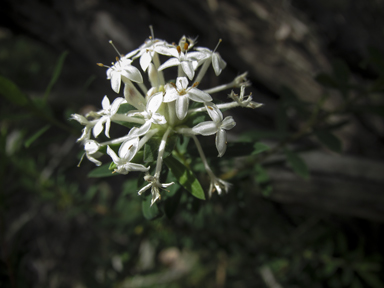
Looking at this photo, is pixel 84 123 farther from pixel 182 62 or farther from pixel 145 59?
pixel 182 62

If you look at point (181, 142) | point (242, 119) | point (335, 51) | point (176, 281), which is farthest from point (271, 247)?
point (335, 51)

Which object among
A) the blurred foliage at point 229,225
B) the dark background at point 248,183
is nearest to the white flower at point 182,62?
the blurred foliage at point 229,225

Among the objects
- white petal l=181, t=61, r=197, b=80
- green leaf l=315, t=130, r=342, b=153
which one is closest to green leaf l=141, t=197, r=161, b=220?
white petal l=181, t=61, r=197, b=80

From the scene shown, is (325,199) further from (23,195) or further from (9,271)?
(23,195)

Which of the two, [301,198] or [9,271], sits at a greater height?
[301,198]

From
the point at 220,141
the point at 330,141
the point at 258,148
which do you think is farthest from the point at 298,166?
the point at 220,141

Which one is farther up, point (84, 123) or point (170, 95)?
point (170, 95)

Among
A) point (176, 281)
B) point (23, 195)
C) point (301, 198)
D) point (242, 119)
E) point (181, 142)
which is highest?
point (181, 142)
